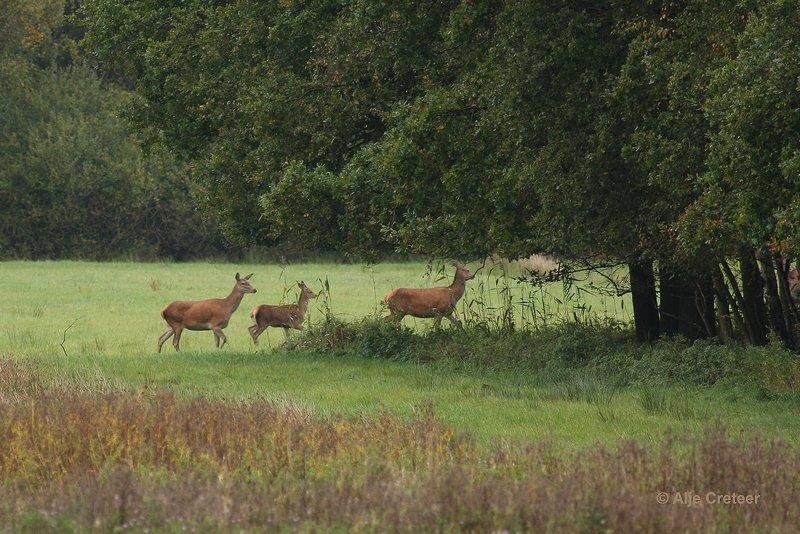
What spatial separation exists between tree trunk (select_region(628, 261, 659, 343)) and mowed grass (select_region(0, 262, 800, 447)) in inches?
129

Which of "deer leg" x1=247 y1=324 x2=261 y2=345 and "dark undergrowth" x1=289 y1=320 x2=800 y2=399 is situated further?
"deer leg" x1=247 y1=324 x2=261 y2=345

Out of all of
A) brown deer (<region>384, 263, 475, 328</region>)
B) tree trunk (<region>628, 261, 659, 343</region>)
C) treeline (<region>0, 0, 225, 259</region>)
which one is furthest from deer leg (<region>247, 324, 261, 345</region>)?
treeline (<region>0, 0, 225, 259</region>)

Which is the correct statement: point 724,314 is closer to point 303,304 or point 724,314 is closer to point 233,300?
point 303,304

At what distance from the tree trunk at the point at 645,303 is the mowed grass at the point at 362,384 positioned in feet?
10.8

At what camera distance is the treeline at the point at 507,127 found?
12.6 m

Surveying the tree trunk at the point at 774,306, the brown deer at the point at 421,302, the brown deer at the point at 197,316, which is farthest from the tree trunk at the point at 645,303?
the brown deer at the point at 197,316

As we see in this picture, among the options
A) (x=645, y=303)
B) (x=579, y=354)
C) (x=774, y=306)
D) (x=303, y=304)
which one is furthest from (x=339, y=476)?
(x=303, y=304)

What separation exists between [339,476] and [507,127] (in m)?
8.41

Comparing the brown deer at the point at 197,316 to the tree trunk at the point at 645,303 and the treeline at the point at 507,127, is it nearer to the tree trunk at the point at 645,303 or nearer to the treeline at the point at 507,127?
the treeline at the point at 507,127

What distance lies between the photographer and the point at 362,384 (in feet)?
52.6

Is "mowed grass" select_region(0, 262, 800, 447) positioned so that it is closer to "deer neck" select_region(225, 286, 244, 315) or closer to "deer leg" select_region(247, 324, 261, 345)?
"deer leg" select_region(247, 324, 261, 345)

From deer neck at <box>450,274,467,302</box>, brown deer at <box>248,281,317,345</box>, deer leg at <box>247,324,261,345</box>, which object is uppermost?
deer neck at <box>450,274,467,302</box>

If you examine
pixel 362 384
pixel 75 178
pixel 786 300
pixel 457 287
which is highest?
pixel 75 178

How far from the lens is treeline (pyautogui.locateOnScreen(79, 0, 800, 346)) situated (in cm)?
1257
